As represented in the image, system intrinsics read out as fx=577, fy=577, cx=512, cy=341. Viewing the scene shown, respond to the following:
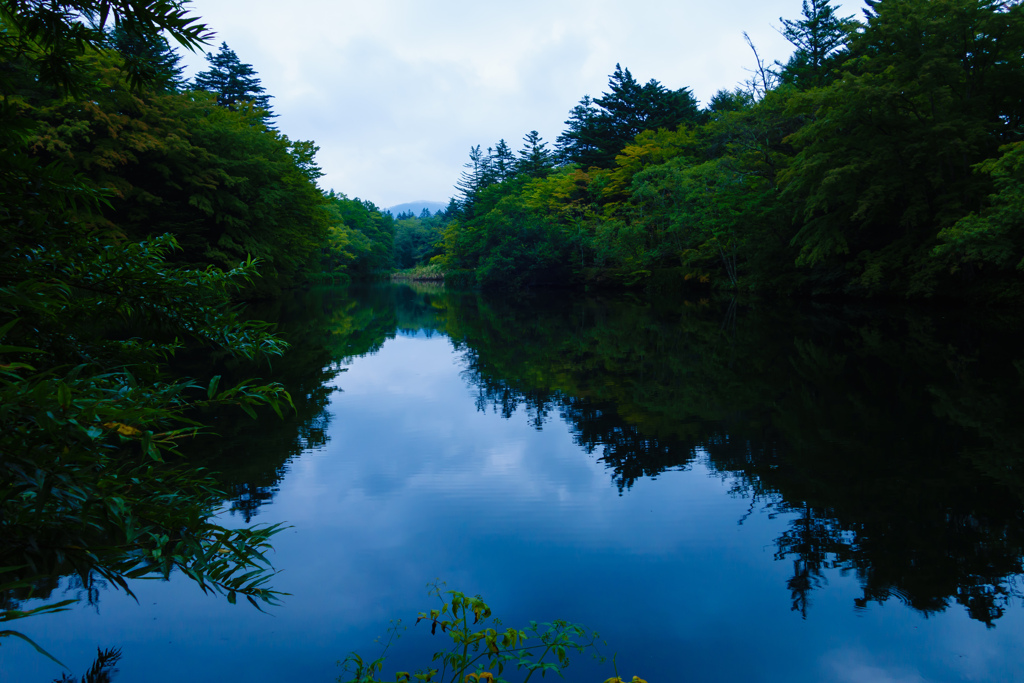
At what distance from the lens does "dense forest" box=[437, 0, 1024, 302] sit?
14219 mm

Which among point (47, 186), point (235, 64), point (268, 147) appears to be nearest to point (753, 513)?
point (47, 186)

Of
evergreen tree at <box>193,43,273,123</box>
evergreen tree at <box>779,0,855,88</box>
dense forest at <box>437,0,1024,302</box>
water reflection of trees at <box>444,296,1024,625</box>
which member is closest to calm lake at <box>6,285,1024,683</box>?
water reflection of trees at <box>444,296,1024,625</box>

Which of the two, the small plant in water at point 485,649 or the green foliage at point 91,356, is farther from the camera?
the small plant in water at point 485,649

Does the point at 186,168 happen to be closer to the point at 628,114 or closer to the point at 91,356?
the point at 91,356

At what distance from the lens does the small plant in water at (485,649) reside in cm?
218

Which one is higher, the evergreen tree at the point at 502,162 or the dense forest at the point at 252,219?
the evergreen tree at the point at 502,162

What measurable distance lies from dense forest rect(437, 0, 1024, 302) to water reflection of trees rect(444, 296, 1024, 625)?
4388 millimetres

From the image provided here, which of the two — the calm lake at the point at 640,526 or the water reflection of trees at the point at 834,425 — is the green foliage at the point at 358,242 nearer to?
the water reflection of trees at the point at 834,425

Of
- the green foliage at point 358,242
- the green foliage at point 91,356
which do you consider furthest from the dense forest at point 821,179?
the green foliage at point 358,242

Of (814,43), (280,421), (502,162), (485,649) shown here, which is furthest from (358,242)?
(485,649)

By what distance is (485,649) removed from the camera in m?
2.44

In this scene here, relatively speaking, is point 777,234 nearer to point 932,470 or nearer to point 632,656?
point 932,470

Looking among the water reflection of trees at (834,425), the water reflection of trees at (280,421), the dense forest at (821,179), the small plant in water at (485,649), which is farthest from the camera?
the dense forest at (821,179)

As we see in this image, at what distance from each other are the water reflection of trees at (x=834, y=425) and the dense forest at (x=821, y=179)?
14.4 ft
